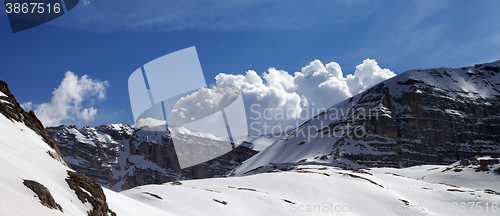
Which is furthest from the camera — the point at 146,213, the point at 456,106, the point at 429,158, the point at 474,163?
the point at 456,106

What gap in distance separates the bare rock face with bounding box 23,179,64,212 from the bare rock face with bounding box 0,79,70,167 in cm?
727

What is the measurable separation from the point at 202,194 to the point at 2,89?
790 inches

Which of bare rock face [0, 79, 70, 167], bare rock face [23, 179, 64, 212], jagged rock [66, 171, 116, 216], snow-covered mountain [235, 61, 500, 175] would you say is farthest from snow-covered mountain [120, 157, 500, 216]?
snow-covered mountain [235, 61, 500, 175]

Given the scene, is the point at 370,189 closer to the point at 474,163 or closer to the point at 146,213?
the point at 146,213

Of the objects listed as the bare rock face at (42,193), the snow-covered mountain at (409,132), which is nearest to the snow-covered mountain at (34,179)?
the bare rock face at (42,193)

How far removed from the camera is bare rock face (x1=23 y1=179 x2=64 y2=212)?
11531mm

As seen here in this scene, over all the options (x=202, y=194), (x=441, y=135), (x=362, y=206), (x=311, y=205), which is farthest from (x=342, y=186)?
(x=441, y=135)

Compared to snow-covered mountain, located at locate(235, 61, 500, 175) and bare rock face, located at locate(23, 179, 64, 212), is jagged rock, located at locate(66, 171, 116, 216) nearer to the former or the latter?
bare rock face, located at locate(23, 179, 64, 212)

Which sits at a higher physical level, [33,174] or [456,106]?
[456,106]

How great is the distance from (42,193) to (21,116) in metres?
11.8

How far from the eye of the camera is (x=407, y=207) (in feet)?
146

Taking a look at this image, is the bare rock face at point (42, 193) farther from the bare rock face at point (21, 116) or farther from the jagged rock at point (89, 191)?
the bare rock face at point (21, 116)

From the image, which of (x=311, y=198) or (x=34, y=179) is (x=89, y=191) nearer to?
(x=34, y=179)

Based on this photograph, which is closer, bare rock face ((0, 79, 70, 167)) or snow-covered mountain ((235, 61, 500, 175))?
bare rock face ((0, 79, 70, 167))
